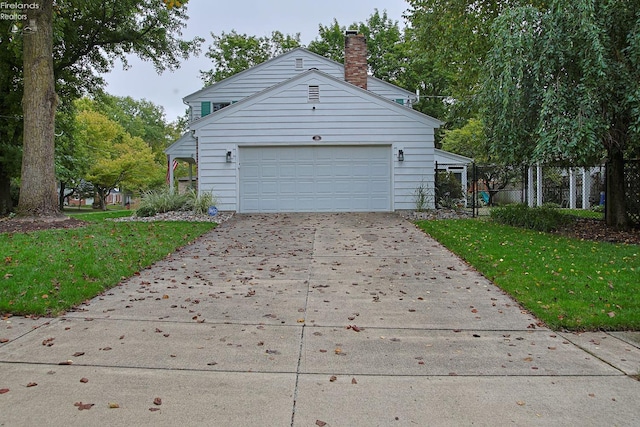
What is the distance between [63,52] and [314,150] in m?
10.8

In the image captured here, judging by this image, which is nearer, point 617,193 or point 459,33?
point 617,193

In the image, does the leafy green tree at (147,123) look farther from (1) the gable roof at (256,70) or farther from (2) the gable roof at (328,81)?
(2) the gable roof at (328,81)

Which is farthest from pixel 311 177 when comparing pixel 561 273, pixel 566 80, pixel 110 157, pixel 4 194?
pixel 110 157

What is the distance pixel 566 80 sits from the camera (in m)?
9.12

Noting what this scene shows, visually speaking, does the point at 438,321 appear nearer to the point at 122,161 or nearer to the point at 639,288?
the point at 639,288

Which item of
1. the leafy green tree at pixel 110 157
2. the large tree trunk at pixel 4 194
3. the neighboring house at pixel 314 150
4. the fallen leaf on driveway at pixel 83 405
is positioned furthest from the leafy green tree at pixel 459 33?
the leafy green tree at pixel 110 157

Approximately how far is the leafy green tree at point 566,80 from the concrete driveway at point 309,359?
400 centimetres

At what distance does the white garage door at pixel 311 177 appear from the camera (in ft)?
48.4

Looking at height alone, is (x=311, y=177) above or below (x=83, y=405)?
above

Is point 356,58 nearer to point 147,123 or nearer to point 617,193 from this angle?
point 617,193

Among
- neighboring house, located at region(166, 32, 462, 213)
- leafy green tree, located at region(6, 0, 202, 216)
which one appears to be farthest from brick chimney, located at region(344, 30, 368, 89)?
leafy green tree, located at region(6, 0, 202, 216)

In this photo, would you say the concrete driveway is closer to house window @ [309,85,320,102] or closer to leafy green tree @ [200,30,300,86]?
house window @ [309,85,320,102]

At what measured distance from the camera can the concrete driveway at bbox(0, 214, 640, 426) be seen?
2.97 metres

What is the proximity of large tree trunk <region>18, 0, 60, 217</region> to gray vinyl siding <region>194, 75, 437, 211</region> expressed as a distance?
4321 mm
